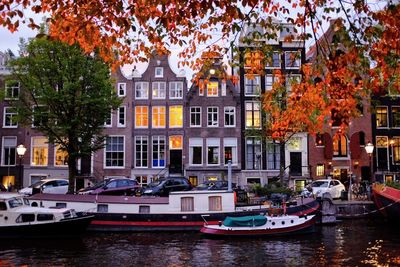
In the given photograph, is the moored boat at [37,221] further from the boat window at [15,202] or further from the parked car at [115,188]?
the parked car at [115,188]

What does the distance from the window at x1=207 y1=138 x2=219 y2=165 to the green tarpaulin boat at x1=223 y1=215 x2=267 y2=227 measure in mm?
21162

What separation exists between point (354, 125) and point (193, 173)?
712 inches

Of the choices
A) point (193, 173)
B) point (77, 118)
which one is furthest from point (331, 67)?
point (193, 173)

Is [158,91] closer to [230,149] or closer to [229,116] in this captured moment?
[229,116]

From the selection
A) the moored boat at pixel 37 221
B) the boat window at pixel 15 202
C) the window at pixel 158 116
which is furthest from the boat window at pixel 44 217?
the window at pixel 158 116

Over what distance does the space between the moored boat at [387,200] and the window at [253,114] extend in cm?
1700

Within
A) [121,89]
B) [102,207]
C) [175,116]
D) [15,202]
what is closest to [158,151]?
[175,116]

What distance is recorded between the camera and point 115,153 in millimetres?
48469

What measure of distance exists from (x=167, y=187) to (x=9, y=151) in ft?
75.9

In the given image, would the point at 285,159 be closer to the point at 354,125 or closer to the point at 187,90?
the point at 354,125

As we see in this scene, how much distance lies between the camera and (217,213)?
2938 centimetres

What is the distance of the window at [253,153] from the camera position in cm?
4816

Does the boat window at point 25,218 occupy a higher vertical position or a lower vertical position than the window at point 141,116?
lower

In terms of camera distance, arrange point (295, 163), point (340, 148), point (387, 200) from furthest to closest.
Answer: point (295, 163)
point (340, 148)
point (387, 200)
